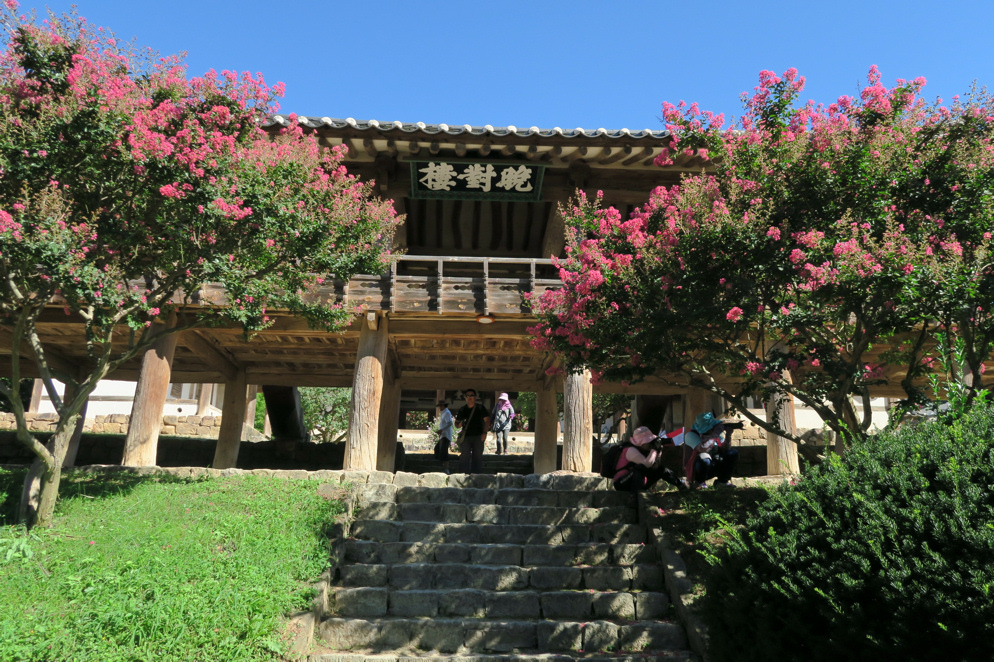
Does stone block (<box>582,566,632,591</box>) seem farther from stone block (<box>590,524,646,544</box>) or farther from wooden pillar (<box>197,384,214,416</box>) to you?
wooden pillar (<box>197,384,214,416</box>)

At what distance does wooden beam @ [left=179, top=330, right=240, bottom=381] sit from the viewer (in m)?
12.9

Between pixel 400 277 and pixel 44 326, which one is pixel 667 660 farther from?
pixel 44 326

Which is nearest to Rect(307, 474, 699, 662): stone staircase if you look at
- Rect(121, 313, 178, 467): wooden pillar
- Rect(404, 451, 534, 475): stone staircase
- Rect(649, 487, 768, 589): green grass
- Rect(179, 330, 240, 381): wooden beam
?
Rect(649, 487, 768, 589): green grass

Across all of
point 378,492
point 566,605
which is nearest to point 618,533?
point 566,605

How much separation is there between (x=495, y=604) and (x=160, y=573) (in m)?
3.02

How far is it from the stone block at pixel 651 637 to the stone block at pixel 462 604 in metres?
1.34

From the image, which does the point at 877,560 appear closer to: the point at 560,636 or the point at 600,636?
the point at 600,636

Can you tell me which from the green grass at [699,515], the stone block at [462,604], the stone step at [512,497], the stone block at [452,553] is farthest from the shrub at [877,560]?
the stone step at [512,497]

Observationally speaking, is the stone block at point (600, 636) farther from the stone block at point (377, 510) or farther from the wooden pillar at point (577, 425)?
the wooden pillar at point (577, 425)

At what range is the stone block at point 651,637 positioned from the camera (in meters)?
5.91

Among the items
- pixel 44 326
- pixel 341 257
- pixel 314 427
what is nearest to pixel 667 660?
pixel 341 257

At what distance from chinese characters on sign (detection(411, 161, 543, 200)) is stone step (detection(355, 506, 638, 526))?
6.09 metres

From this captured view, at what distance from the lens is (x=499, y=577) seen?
6801 millimetres

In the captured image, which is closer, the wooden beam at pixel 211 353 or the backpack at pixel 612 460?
the backpack at pixel 612 460
